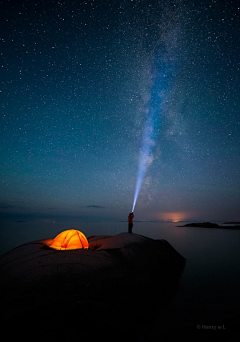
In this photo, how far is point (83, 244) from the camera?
9742mm

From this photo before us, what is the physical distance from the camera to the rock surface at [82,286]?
14.4 ft

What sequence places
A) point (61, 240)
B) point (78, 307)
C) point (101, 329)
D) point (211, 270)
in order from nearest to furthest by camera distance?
point (101, 329), point (78, 307), point (61, 240), point (211, 270)

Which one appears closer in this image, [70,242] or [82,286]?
[82,286]

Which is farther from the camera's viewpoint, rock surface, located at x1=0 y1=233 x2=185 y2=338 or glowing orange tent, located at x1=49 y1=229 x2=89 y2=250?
glowing orange tent, located at x1=49 y1=229 x2=89 y2=250

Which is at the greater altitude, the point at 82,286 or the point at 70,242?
the point at 70,242

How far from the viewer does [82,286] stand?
584 centimetres

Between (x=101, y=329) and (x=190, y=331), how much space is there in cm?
274

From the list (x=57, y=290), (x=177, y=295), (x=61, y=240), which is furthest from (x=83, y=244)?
(x=177, y=295)

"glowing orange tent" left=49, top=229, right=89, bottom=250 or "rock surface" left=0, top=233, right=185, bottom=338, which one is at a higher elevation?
"glowing orange tent" left=49, top=229, right=89, bottom=250

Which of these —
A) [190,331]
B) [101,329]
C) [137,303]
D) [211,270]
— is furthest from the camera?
[211,270]

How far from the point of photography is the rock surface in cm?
438

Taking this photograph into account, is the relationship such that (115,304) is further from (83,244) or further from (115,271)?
(83,244)

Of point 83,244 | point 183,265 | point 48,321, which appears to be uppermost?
point 83,244

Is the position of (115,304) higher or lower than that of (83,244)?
lower
